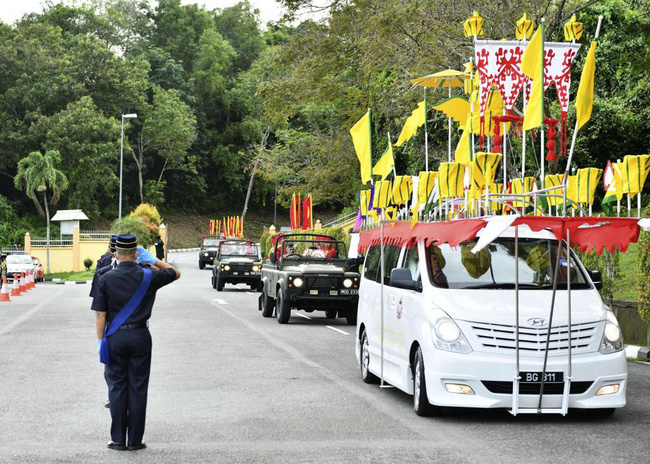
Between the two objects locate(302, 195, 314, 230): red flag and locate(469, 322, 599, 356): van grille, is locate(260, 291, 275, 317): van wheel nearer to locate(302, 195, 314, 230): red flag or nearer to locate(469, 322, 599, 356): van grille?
locate(469, 322, 599, 356): van grille

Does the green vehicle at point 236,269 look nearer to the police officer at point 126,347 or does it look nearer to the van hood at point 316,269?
the van hood at point 316,269

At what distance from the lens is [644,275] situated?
16125 mm

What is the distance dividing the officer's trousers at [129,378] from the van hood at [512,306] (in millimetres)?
3058

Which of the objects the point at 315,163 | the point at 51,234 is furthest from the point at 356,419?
the point at 51,234

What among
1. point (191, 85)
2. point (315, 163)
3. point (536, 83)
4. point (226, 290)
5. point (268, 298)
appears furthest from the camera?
point (191, 85)

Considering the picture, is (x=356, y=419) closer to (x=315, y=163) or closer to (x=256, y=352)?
(x=256, y=352)

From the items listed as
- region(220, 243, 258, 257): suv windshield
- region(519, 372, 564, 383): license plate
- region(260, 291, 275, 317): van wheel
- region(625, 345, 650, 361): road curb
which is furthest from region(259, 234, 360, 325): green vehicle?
region(220, 243, 258, 257): suv windshield

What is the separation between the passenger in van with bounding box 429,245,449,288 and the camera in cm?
1037

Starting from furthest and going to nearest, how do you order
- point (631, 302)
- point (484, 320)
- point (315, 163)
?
1. point (315, 163)
2. point (631, 302)
3. point (484, 320)

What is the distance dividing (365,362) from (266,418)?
307 centimetres

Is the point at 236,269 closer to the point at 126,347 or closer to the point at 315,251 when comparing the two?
the point at 315,251

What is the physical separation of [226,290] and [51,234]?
3874cm

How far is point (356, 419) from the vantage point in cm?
977

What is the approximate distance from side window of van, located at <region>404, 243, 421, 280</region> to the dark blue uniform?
348 cm
